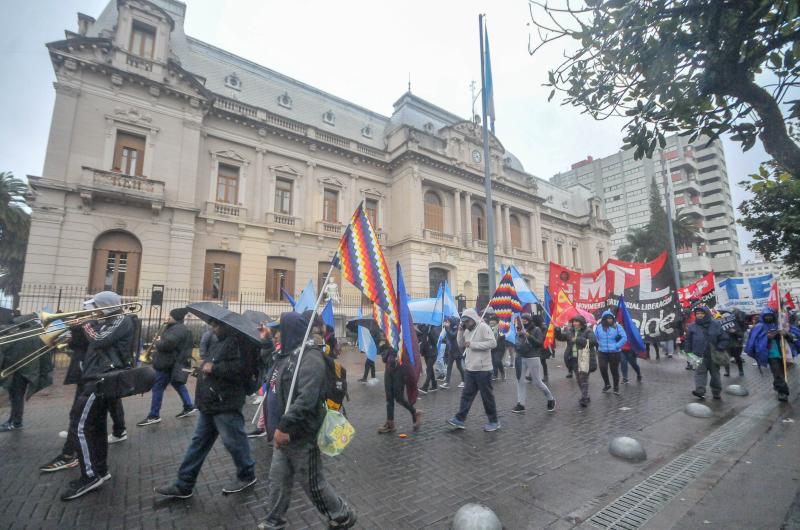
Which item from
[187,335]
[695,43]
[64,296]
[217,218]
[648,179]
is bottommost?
[187,335]

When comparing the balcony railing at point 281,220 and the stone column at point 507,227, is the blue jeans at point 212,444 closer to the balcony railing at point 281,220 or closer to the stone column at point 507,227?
the balcony railing at point 281,220

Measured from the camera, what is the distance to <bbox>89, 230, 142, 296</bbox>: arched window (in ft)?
52.0

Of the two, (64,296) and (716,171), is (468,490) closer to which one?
(64,296)

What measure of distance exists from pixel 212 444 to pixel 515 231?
31.5 m

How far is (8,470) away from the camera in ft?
13.4

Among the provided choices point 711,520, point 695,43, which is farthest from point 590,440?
point 695,43

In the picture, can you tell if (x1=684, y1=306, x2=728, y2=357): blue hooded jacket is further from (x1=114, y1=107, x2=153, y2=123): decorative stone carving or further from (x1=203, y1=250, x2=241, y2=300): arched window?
(x1=114, y1=107, x2=153, y2=123): decorative stone carving

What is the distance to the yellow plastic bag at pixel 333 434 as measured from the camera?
2.81m

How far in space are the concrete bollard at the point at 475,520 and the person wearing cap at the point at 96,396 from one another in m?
3.53

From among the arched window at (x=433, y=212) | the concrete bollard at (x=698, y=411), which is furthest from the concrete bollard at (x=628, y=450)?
the arched window at (x=433, y=212)

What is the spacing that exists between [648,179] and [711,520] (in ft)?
211

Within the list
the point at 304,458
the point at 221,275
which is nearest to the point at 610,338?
the point at 304,458

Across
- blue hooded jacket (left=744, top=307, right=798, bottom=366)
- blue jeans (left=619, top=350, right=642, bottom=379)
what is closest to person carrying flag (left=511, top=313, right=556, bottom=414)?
blue jeans (left=619, top=350, right=642, bottom=379)

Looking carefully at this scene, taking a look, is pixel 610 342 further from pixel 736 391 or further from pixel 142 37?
pixel 142 37
